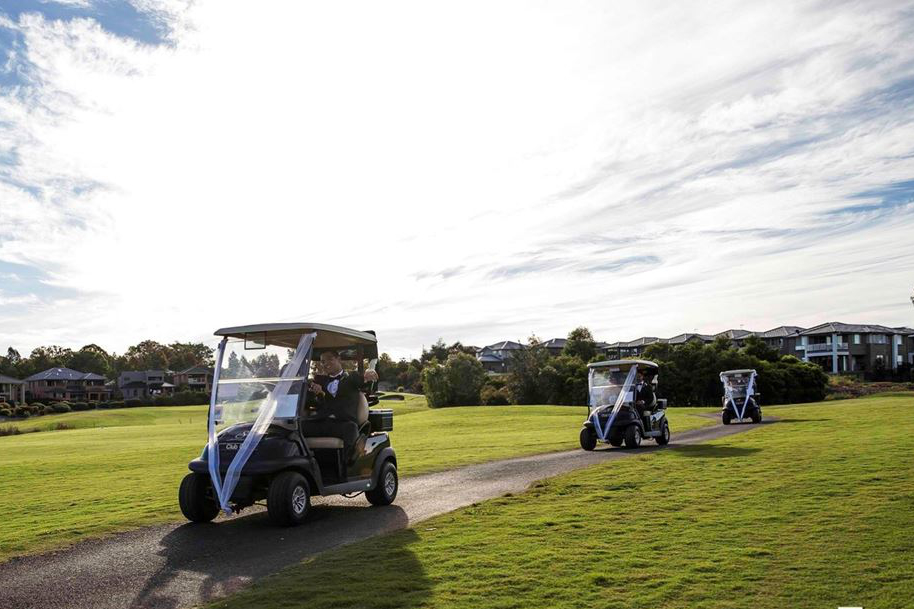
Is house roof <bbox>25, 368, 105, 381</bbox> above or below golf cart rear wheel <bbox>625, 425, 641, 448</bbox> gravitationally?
above

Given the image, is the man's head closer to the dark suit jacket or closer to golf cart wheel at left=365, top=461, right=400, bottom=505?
the dark suit jacket

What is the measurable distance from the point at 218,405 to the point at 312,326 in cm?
180

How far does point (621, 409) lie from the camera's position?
22969mm

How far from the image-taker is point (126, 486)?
57.0 feet

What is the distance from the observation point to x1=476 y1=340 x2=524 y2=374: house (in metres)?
153

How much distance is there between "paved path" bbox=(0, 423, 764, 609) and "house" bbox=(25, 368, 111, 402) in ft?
424

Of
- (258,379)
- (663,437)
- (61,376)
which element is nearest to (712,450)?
(663,437)

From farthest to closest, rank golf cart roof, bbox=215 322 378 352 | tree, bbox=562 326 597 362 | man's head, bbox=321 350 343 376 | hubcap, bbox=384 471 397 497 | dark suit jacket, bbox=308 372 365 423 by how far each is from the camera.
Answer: tree, bbox=562 326 597 362 → hubcap, bbox=384 471 397 497 → man's head, bbox=321 350 343 376 → dark suit jacket, bbox=308 372 365 423 → golf cart roof, bbox=215 322 378 352

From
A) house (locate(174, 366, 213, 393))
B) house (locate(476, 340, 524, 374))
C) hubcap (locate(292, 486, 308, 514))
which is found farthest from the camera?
house (locate(476, 340, 524, 374))

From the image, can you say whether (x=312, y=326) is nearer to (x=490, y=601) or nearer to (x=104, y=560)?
(x=104, y=560)

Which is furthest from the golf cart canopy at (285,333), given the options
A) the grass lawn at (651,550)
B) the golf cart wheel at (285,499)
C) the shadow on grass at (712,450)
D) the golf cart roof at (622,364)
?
the golf cart roof at (622,364)

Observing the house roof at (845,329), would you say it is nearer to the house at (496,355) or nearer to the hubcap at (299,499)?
the house at (496,355)

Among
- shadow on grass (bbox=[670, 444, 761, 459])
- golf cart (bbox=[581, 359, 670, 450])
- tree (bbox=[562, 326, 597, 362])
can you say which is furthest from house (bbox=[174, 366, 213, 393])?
shadow on grass (bbox=[670, 444, 761, 459])

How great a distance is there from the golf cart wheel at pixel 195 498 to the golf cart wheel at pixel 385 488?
2.66 m
